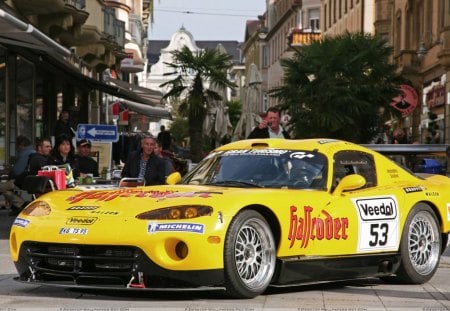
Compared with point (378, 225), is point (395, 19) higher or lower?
higher

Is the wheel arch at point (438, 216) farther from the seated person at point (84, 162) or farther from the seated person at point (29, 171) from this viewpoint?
the seated person at point (84, 162)

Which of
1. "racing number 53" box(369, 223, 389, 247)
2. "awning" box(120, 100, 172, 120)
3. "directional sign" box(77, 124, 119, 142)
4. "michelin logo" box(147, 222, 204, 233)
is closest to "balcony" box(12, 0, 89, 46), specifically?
"directional sign" box(77, 124, 119, 142)

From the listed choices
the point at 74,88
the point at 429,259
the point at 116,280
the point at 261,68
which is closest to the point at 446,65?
the point at 74,88

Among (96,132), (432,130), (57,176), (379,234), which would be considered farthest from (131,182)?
(432,130)

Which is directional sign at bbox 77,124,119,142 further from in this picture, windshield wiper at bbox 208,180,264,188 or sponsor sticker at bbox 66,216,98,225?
sponsor sticker at bbox 66,216,98,225

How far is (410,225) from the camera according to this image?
1020 centimetres

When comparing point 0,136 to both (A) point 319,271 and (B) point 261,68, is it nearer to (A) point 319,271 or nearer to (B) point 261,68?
(A) point 319,271

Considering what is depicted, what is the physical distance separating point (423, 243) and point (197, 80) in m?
27.6

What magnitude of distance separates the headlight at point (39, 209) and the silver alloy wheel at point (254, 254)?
61.6 inches

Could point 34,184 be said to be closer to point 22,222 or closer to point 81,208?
point 22,222

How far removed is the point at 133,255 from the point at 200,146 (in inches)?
1072

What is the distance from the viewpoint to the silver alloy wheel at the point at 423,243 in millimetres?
10281

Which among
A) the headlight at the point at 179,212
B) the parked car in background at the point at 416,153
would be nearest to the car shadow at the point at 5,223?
the parked car in background at the point at 416,153

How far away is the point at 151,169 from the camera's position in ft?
48.7
